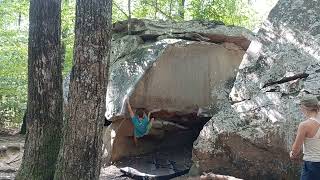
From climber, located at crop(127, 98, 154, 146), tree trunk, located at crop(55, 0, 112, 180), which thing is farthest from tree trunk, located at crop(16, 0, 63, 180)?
climber, located at crop(127, 98, 154, 146)

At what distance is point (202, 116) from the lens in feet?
33.3

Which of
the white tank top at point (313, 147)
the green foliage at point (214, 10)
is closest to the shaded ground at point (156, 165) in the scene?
the white tank top at point (313, 147)

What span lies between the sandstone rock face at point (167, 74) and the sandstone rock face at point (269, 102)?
6.61 ft

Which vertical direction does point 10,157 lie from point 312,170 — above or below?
below

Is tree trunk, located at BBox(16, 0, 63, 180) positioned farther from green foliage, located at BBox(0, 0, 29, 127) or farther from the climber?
green foliage, located at BBox(0, 0, 29, 127)

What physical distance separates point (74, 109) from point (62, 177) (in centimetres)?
93

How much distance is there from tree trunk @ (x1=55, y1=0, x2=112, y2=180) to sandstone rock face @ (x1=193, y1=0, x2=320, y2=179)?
9.75ft

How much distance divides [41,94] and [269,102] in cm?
396

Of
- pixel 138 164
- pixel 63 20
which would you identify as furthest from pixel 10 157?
pixel 63 20

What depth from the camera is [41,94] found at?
6.11m

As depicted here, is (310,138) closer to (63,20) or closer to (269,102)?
(269,102)

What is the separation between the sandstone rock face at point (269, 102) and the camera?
6750mm

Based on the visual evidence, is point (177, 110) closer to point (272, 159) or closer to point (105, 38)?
point (272, 159)

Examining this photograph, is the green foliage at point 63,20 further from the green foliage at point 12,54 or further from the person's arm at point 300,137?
the person's arm at point 300,137
